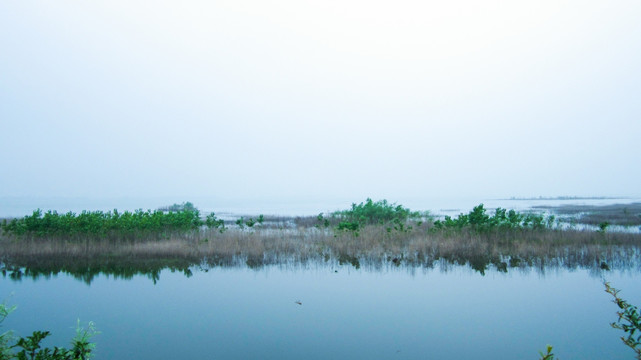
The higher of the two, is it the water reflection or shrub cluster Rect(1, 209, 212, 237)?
shrub cluster Rect(1, 209, 212, 237)

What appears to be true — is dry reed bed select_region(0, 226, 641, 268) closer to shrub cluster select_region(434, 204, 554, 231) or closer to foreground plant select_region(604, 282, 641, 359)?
shrub cluster select_region(434, 204, 554, 231)

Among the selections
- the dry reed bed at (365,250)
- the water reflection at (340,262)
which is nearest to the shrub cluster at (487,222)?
the dry reed bed at (365,250)

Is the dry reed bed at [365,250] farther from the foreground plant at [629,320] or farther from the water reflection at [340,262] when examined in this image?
the foreground plant at [629,320]

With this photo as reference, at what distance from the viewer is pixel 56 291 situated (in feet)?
36.8

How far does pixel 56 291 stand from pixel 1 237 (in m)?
8.10

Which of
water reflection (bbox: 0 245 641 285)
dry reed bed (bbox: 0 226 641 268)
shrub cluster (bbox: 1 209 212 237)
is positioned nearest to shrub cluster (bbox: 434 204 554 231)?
dry reed bed (bbox: 0 226 641 268)

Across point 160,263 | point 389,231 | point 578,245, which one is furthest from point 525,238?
point 160,263

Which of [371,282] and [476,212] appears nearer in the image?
[371,282]

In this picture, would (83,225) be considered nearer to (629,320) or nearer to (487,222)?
(487,222)

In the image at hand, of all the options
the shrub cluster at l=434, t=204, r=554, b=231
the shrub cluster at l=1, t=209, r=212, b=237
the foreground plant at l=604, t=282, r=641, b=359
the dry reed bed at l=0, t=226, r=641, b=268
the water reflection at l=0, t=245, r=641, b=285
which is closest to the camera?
the foreground plant at l=604, t=282, r=641, b=359

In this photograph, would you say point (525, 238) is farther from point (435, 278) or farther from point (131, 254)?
point (131, 254)

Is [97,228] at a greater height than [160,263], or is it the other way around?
[97,228]

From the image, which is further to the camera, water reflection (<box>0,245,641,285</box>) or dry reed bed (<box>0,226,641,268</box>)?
dry reed bed (<box>0,226,641,268</box>)

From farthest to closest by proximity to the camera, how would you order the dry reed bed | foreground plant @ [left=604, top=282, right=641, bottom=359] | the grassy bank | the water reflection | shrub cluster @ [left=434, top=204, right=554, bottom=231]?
shrub cluster @ [left=434, top=204, right=554, bottom=231] < the dry reed bed < the grassy bank < the water reflection < foreground plant @ [left=604, top=282, right=641, bottom=359]
